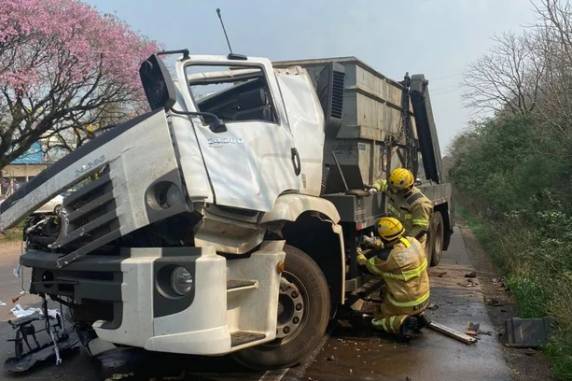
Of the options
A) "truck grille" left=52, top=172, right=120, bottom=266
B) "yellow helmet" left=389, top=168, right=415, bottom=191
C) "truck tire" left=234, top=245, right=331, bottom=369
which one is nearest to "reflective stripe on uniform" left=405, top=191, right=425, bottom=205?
"yellow helmet" left=389, top=168, right=415, bottom=191

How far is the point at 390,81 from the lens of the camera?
7.84 metres

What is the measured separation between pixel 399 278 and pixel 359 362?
98 cm

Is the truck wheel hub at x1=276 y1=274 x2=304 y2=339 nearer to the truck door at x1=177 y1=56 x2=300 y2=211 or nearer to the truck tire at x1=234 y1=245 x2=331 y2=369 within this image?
the truck tire at x1=234 y1=245 x2=331 y2=369

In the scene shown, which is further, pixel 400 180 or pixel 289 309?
pixel 400 180

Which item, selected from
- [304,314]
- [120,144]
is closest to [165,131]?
[120,144]

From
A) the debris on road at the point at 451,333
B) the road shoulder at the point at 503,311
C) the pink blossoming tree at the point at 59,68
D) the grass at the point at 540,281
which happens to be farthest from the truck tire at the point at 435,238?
the pink blossoming tree at the point at 59,68

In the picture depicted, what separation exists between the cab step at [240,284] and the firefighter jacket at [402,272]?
1.89 meters

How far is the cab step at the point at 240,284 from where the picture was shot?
13.4 ft

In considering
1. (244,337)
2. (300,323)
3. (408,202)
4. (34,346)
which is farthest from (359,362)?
(34,346)

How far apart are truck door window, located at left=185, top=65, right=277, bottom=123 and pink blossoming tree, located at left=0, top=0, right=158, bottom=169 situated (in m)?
11.4

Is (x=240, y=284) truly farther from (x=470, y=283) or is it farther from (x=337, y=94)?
(x=470, y=283)

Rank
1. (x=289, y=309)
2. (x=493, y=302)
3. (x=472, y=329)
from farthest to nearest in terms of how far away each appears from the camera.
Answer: (x=493, y=302) < (x=472, y=329) < (x=289, y=309)

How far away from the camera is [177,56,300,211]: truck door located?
403 cm

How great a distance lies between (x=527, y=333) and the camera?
18.2 ft
